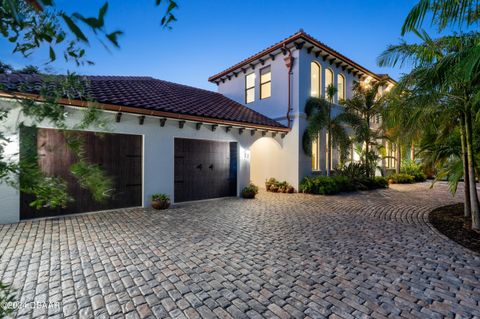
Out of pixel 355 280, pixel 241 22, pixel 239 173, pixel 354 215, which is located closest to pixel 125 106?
pixel 239 173

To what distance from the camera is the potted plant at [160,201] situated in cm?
776

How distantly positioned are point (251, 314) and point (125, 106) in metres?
6.70

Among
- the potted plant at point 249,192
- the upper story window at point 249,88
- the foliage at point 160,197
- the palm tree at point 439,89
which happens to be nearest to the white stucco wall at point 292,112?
the upper story window at point 249,88

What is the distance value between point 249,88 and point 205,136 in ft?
20.2

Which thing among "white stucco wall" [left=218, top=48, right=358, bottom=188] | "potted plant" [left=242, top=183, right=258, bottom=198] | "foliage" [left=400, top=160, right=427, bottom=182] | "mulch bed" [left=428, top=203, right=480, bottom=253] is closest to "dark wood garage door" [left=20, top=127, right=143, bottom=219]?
"potted plant" [left=242, top=183, right=258, bottom=198]

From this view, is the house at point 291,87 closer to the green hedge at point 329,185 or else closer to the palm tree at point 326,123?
the palm tree at point 326,123

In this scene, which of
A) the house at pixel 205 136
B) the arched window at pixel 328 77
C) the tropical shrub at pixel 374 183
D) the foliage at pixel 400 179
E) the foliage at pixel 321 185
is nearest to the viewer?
the house at pixel 205 136

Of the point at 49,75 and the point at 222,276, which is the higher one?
the point at 49,75

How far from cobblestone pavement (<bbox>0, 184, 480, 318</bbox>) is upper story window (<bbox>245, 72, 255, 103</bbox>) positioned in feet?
31.4

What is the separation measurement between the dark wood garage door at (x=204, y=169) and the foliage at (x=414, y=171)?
15071 millimetres

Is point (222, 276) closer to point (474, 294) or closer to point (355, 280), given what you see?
point (355, 280)

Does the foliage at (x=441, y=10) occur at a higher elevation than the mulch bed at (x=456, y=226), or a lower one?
higher

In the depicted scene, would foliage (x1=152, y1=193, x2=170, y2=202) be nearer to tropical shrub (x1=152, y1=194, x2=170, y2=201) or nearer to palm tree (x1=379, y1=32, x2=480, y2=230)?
tropical shrub (x1=152, y1=194, x2=170, y2=201)

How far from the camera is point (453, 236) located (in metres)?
5.28
